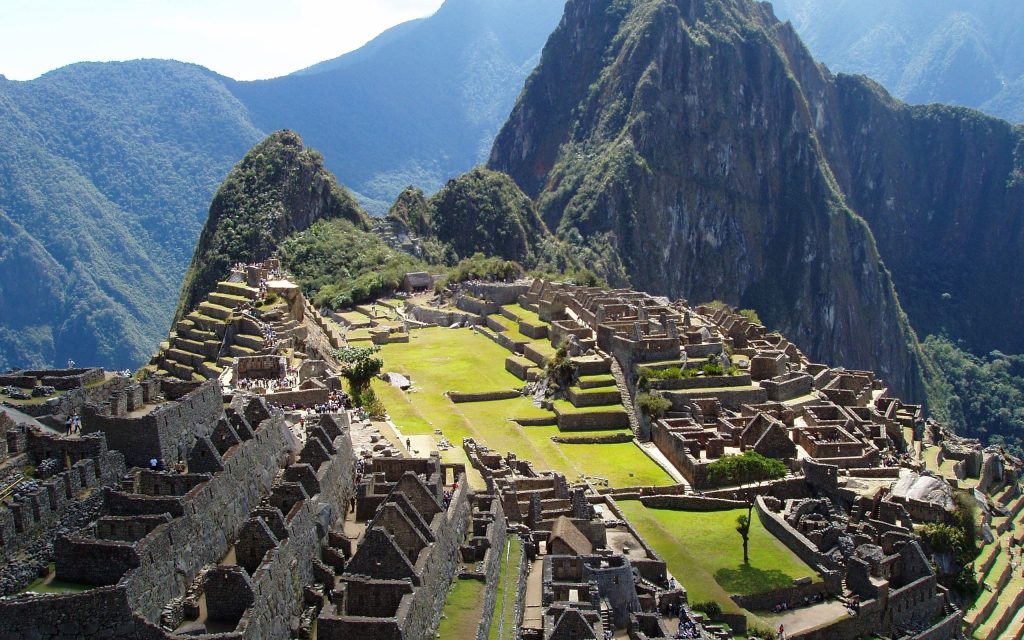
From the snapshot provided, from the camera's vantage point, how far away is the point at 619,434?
5191cm

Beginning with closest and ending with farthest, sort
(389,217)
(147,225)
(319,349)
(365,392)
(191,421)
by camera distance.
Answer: (191,421) → (365,392) → (319,349) → (147,225) → (389,217)

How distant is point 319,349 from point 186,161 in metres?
84.2

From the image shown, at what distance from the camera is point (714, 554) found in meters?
38.4

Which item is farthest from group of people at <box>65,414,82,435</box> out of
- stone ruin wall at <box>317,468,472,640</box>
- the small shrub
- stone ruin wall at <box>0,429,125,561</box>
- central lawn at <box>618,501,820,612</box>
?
central lawn at <box>618,501,820,612</box>

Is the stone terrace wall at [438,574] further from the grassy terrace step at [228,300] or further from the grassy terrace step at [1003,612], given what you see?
the grassy terrace step at [228,300]

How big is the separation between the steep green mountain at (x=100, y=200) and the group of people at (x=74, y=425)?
57.5m

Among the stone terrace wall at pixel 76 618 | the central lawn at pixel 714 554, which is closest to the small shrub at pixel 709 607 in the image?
the central lawn at pixel 714 554

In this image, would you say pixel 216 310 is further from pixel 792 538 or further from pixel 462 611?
pixel 462 611

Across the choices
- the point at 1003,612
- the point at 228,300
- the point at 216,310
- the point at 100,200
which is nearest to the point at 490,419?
the point at 216,310

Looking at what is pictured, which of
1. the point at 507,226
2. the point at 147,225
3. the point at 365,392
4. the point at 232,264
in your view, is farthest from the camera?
the point at 507,226

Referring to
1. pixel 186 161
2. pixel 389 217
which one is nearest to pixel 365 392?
pixel 389 217

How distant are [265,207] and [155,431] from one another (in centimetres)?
9312

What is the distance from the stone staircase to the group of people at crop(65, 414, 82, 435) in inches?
953

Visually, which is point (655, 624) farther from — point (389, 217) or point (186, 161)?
point (186, 161)
